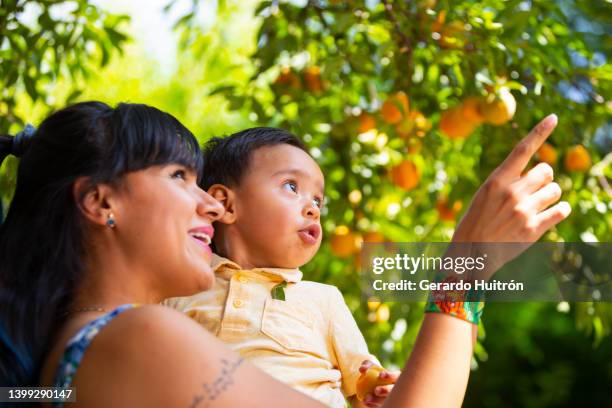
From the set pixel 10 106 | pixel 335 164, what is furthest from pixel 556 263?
pixel 10 106

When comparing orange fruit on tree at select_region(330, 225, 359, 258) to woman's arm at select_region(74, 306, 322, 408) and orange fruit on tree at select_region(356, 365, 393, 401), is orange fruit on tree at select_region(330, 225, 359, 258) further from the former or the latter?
woman's arm at select_region(74, 306, 322, 408)

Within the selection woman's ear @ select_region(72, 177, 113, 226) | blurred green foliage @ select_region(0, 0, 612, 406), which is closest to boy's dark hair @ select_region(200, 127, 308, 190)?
woman's ear @ select_region(72, 177, 113, 226)

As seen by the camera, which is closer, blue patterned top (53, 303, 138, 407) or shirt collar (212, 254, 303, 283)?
blue patterned top (53, 303, 138, 407)

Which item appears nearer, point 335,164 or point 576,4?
point 576,4

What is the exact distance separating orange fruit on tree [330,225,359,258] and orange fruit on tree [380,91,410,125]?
46cm

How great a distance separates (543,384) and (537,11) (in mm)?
4500

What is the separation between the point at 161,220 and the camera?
123 centimetres

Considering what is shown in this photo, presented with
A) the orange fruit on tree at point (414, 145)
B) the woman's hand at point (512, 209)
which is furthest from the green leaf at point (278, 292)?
the orange fruit on tree at point (414, 145)

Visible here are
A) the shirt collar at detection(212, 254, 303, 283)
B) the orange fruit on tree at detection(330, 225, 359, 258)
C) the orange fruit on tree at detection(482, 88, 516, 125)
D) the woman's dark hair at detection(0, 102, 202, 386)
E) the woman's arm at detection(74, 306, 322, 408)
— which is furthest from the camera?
the orange fruit on tree at detection(330, 225, 359, 258)

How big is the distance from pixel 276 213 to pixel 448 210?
159 cm

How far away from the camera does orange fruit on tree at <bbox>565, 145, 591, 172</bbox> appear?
2.65m

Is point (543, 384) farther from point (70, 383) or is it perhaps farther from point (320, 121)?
point (70, 383)

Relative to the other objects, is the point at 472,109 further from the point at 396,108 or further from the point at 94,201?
the point at 94,201

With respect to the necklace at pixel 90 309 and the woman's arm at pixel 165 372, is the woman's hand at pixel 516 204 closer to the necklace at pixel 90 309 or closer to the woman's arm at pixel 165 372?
the woman's arm at pixel 165 372
